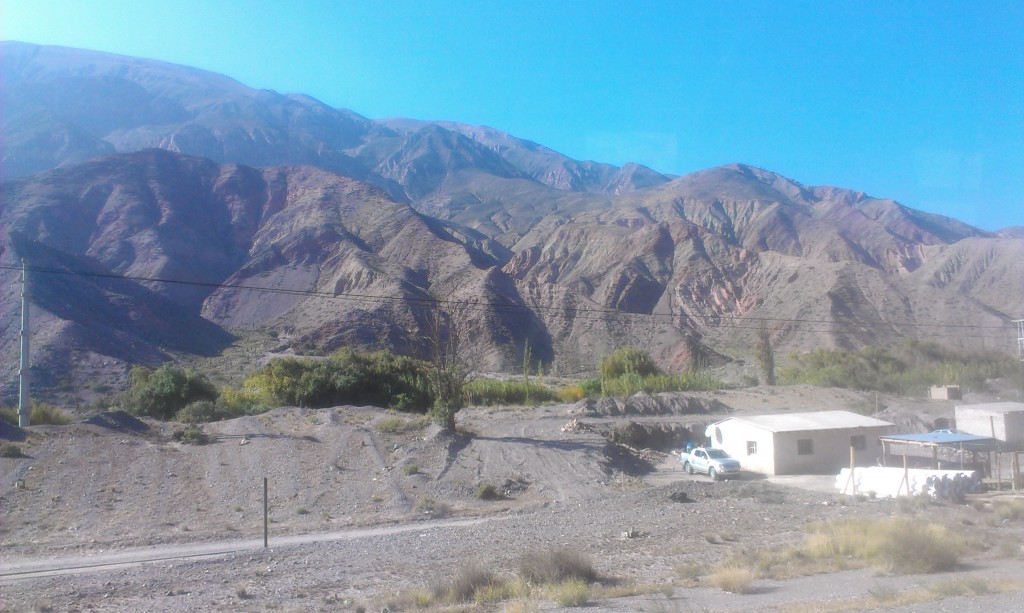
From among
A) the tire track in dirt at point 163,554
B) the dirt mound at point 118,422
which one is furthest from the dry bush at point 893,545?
the dirt mound at point 118,422

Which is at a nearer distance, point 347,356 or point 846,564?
point 846,564

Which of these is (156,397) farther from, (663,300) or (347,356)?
(663,300)

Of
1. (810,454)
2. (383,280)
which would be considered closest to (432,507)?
(810,454)

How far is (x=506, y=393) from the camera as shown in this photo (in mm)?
55500

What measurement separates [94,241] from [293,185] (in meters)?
36.2

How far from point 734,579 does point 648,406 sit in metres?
38.0

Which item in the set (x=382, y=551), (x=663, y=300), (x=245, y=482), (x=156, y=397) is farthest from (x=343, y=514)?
(x=663, y=300)

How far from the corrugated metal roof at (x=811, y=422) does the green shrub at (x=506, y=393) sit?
21.1m

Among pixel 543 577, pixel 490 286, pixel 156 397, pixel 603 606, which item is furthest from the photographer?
pixel 490 286

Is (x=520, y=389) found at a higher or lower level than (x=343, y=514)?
higher

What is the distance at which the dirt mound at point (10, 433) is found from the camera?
92.3 ft

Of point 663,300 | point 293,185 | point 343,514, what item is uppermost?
point 293,185

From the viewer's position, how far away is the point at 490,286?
303 ft

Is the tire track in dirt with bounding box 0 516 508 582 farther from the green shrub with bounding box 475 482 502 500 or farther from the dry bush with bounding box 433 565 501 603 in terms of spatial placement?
the dry bush with bounding box 433 565 501 603
